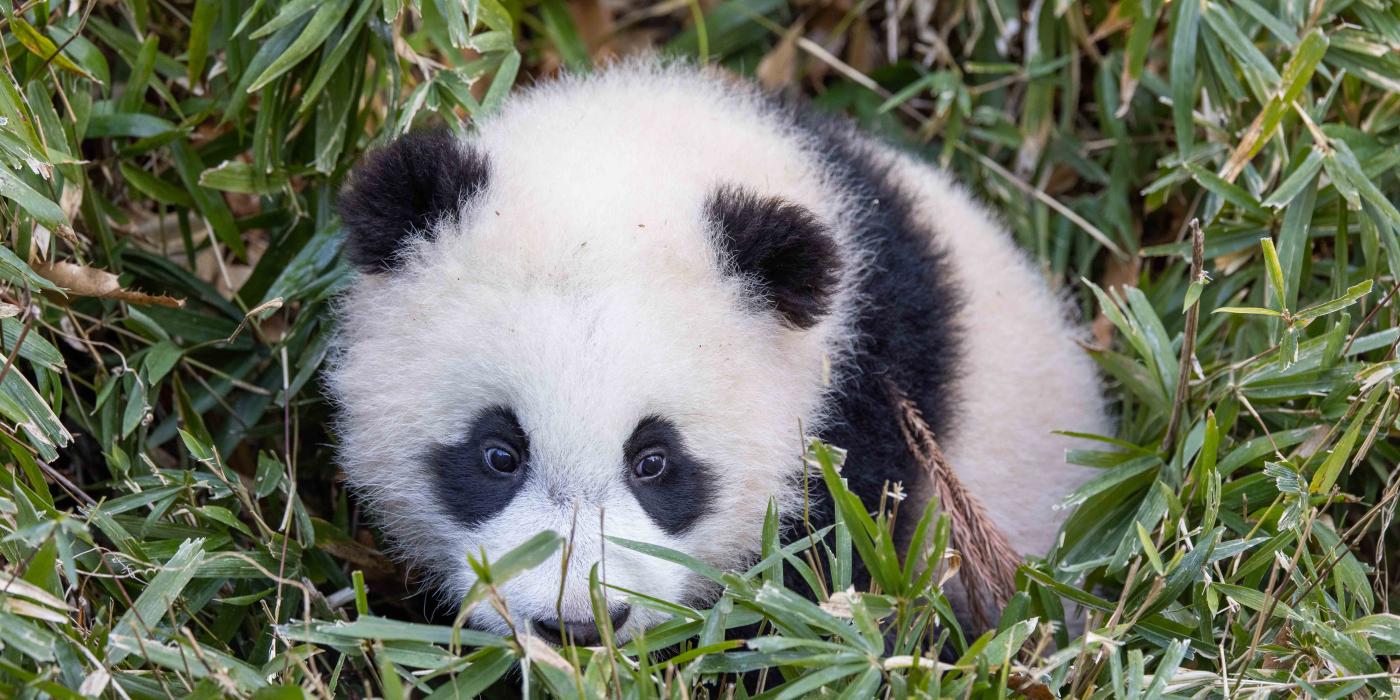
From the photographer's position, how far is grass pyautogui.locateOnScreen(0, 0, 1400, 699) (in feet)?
6.85

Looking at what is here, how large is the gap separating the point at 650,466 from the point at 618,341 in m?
0.26

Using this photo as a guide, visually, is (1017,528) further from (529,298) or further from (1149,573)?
(529,298)

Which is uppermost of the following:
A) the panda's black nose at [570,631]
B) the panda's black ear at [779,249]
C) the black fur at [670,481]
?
the panda's black ear at [779,249]

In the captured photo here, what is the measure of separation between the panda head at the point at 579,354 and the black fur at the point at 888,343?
11 cm

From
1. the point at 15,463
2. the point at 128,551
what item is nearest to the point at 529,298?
the point at 128,551

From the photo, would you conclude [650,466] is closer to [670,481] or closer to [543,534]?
[670,481]

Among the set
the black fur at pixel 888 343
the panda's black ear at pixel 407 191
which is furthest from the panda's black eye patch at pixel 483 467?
the black fur at pixel 888 343

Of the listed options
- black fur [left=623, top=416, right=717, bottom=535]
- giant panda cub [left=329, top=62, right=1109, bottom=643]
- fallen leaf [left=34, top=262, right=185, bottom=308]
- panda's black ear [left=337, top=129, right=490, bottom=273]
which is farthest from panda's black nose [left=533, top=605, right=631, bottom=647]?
fallen leaf [left=34, top=262, right=185, bottom=308]

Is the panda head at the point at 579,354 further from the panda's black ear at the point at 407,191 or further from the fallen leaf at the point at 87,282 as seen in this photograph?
the fallen leaf at the point at 87,282

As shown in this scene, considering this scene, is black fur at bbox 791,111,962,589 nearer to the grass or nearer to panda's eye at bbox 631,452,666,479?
the grass

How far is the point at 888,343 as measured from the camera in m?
2.61

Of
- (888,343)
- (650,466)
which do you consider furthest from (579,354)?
(888,343)

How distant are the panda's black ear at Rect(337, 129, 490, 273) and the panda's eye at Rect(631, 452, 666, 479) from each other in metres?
0.56

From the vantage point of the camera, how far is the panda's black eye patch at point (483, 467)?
2268 mm
